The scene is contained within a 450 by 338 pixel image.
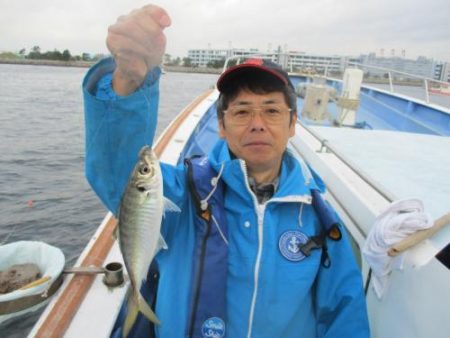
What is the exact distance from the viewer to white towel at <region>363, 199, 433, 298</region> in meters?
1.63

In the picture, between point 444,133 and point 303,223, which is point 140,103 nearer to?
point 303,223

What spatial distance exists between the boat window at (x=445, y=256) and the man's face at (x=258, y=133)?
0.94 m

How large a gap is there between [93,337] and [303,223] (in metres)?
1.21

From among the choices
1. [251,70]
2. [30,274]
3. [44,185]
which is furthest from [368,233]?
[44,185]

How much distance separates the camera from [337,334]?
1988 mm

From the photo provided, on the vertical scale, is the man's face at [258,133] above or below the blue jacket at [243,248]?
above

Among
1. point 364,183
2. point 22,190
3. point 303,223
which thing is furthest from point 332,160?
point 22,190

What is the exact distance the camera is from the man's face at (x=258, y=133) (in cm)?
205

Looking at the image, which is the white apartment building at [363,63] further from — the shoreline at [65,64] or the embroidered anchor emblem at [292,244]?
the shoreline at [65,64]

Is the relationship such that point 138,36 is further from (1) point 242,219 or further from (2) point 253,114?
(1) point 242,219

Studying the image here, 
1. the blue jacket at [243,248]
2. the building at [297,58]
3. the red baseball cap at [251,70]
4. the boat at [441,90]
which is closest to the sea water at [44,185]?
the red baseball cap at [251,70]

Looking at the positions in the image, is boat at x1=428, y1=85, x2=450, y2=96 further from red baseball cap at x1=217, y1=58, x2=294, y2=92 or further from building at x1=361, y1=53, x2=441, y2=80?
red baseball cap at x1=217, y1=58, x2=294, y2=92

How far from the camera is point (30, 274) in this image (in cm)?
279

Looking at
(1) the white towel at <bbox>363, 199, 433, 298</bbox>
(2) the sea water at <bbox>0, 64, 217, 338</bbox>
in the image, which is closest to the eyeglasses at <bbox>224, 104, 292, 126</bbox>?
(1) the white towel at <bbox>363, 199, 433, 298</bbox>
